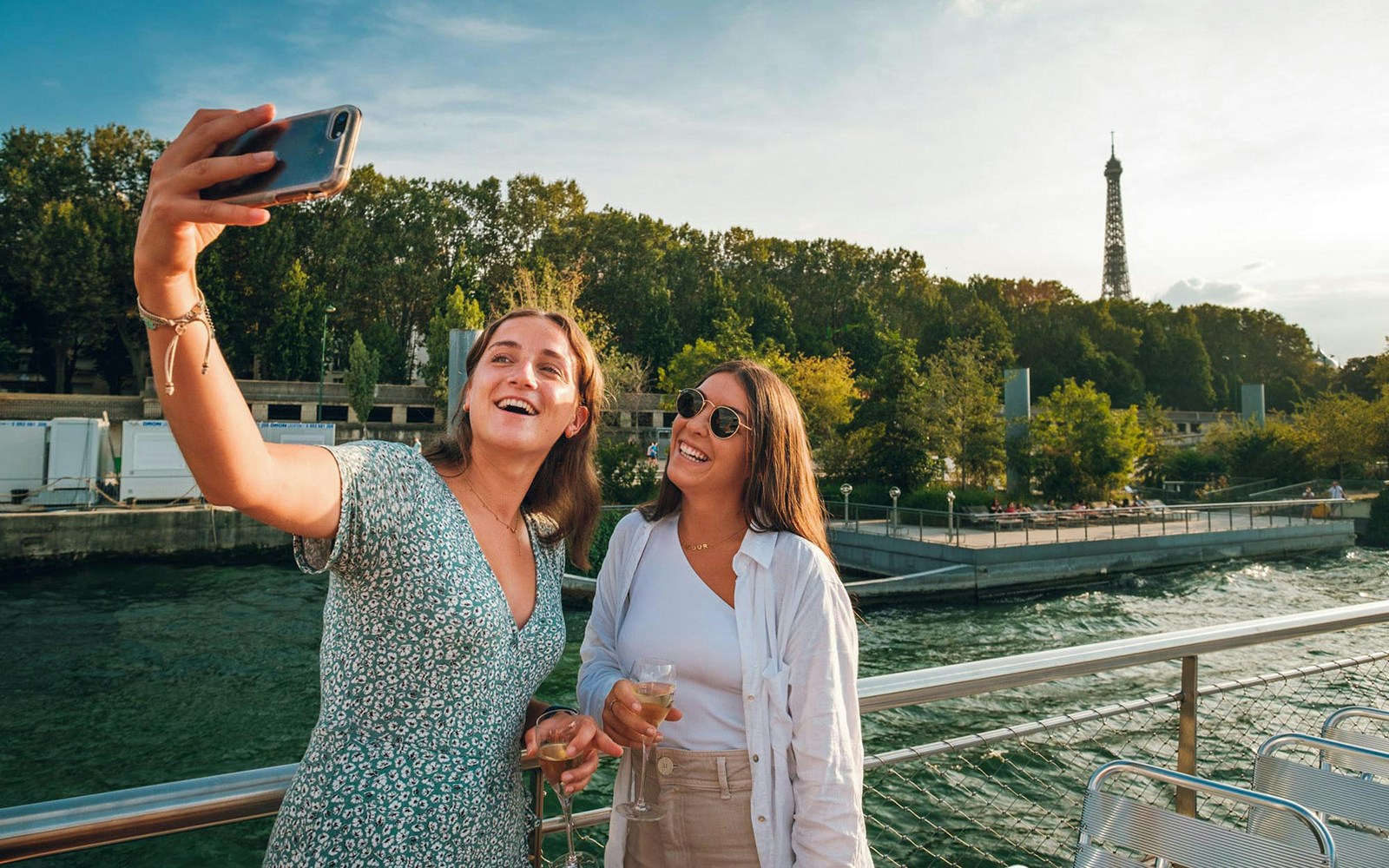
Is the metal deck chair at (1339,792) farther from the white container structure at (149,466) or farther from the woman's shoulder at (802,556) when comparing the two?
the white container structure at (149,466)

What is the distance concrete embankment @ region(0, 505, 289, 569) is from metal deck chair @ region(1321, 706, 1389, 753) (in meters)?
22.1

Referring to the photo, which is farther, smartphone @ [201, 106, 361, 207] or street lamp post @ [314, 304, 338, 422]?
street lamp post @ [314, 304, 338, 422]

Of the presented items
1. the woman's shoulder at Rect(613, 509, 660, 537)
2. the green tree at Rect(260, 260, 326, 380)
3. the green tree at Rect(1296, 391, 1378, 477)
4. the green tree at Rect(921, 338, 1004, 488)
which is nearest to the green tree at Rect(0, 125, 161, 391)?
the green tree at Rect(260, 260, 326, 380)

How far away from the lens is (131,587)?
19438mm

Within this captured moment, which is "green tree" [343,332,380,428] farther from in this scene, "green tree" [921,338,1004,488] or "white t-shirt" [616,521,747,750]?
"white t-shirt" [616,521,747,750]

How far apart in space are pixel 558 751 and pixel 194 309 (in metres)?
0.98

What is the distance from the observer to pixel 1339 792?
2492 mm

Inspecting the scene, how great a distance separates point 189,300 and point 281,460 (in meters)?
0.28

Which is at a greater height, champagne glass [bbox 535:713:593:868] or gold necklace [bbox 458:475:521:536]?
gold necklace [bbox 458:475:521:536]

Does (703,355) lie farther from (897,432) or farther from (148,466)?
(148,466)

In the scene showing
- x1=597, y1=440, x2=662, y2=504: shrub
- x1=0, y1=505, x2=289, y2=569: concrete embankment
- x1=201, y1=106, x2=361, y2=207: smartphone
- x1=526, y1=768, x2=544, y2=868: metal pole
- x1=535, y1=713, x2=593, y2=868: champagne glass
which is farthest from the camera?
x1=597, y1=440, x2=662, y2=504: shrub

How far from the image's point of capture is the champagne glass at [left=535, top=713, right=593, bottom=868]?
5.39ft

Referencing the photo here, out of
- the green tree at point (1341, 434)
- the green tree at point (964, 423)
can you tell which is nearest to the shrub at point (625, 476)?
the green tree at point (964, 423)

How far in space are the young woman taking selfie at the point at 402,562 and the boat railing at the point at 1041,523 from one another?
19691mm
